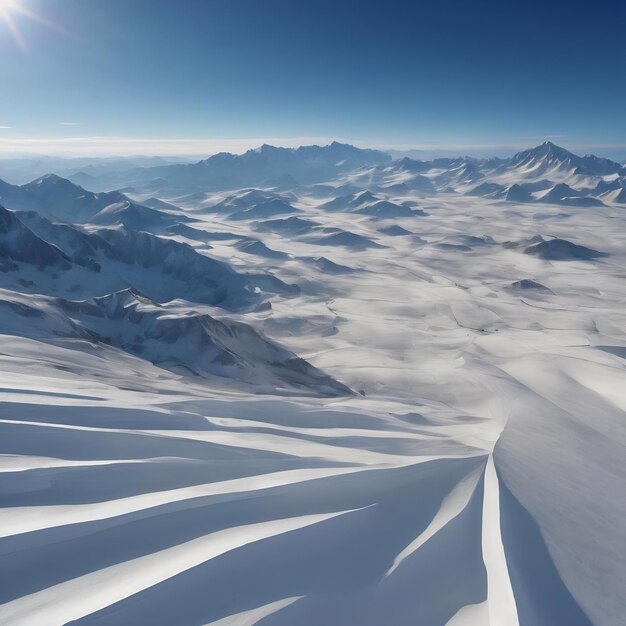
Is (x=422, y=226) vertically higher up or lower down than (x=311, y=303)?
higher up

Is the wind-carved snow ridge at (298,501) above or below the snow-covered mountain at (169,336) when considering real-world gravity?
above

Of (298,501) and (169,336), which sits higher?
(298,501)

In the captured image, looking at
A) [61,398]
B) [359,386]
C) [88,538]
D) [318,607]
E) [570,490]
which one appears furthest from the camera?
[359,386]

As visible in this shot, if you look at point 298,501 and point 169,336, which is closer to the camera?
point 298,501

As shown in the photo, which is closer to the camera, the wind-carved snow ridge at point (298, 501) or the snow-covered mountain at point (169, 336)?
the wind-carved snow ridge at point (298, 501)

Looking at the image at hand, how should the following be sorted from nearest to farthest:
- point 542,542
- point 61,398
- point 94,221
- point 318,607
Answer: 1. point 318,607
2. point 542,542
3. point 61,398
4. point 94,221

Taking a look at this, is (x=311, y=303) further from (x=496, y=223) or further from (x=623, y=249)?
(x=496, y=223)

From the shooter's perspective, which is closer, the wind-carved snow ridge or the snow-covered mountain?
the wind-carved snow ridge

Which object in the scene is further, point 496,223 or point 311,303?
point 496,223

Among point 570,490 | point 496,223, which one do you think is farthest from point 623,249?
point 570,490

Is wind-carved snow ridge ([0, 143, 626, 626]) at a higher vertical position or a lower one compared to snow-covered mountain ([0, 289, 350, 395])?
higher
